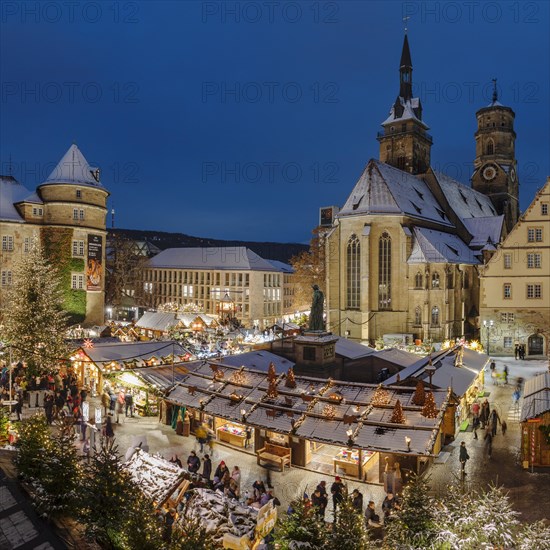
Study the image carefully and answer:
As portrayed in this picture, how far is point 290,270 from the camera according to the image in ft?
249

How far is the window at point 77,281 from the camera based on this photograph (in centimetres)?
4525

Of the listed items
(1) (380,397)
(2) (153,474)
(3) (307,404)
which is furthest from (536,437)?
(2) (153,474)

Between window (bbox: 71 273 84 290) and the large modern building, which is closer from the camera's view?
window (bbox: 71 273 84 290)

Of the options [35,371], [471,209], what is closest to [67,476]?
[35,371]

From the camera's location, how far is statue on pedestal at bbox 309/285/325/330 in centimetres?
2366

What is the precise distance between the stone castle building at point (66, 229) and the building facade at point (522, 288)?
116 feet

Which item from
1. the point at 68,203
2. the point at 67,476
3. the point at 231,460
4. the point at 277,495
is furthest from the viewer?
the point at 68,203

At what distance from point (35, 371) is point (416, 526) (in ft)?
79.3

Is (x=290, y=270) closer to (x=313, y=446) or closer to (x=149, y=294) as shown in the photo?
(x=149, y=294)

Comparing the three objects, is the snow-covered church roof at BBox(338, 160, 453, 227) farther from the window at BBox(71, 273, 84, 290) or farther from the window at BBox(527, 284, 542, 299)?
the window at BBox(71, 273, 84, 290)

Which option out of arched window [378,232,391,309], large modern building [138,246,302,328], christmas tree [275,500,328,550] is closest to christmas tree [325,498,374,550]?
christmas tree [275,500,328,550]

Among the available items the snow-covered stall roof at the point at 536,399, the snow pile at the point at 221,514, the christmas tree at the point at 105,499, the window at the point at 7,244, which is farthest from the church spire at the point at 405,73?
the christmas tree at the point at 105,499

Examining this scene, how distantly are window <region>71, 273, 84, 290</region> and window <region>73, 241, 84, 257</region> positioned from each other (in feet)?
6.18

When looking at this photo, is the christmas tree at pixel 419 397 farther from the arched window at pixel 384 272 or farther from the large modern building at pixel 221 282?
the large modern building at pixel 221 282
